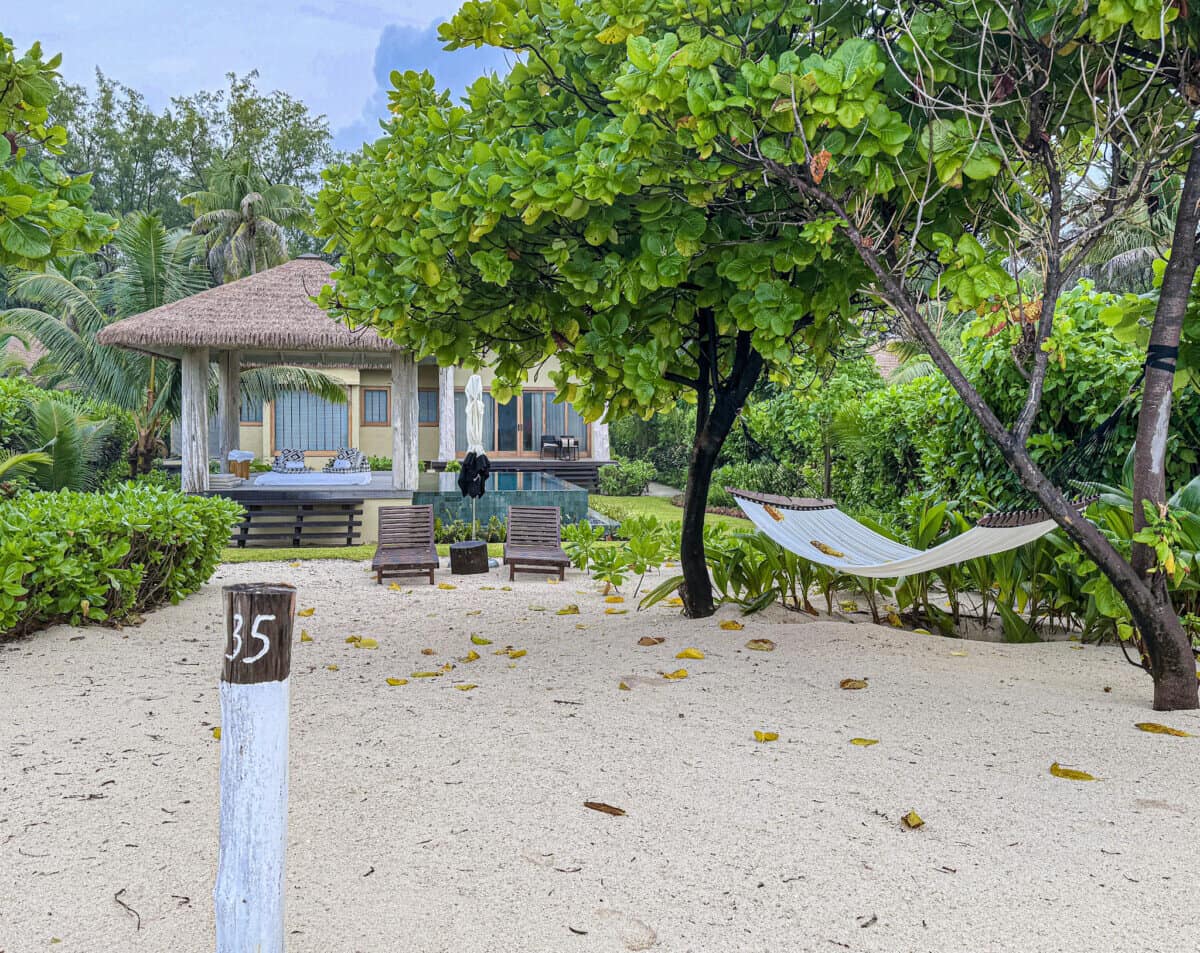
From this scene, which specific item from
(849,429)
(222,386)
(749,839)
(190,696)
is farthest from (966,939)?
(222,386)

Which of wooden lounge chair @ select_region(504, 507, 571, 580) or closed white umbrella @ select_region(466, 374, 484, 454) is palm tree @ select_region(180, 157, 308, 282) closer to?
closed white umbrella @ select_region(466, 374, 484, 454)

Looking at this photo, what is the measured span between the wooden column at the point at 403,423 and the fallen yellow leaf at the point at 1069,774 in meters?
10.1

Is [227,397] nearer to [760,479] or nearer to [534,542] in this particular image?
[534,542]

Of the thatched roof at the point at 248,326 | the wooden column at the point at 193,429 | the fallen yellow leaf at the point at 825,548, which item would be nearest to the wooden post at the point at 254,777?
the fallen yellow leaf at the point at 825,548

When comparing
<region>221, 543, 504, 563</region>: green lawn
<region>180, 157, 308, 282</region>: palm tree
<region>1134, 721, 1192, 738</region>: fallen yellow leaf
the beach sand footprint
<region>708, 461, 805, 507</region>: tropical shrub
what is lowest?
the beach sand footprint

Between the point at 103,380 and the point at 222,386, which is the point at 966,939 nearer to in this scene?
the point at 222,386

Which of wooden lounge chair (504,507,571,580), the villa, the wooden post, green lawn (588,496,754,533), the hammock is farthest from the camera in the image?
green lawn (588,496,754,533)

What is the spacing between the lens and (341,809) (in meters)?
2.82

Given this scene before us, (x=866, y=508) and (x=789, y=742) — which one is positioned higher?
(x=866, y=508)

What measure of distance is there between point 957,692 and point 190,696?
365 cm

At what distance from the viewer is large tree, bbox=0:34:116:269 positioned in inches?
118

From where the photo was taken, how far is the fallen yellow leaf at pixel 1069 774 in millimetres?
2990

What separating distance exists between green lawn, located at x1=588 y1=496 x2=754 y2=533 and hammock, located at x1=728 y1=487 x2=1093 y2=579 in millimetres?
7583

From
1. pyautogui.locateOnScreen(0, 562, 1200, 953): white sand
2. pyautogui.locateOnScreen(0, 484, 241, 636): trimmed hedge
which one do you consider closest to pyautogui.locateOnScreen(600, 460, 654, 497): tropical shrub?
pyautogui.locateOnScreen(0, 484, 241, 636): trimmed hedge
